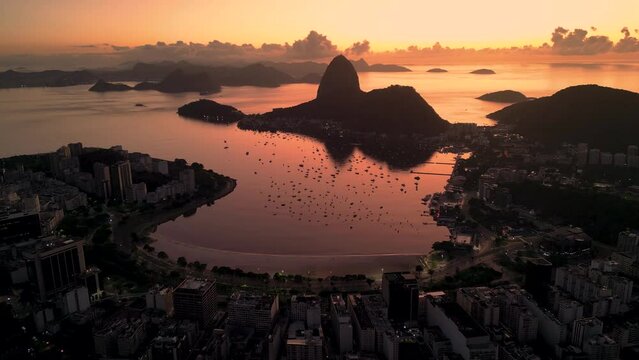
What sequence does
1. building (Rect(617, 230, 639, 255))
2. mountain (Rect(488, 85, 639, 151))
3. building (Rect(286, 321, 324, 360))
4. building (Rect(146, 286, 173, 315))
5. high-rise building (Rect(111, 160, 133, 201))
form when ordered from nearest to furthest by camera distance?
1. building (Rect(286, 321, 324, 360))
2. building (Rect(146, 286, 173, 315))
3. building (Rect(617, 230, 639, 255))
4. high-rise building (Rect(111, 160, 133, 201))
5. mountain (Rect(488, 85, 639, 151))

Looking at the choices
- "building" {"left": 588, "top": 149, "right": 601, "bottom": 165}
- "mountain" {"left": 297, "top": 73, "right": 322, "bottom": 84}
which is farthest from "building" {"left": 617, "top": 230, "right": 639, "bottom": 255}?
"mountain" {"left": 297, "top": 73, "right": 322, "bottom": 84}

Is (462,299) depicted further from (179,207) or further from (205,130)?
(205,130)

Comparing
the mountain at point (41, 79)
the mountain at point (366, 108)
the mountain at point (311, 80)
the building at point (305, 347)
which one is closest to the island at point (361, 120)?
the mountain at point (366, 108)

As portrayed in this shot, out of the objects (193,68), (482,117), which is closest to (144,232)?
(482,117)

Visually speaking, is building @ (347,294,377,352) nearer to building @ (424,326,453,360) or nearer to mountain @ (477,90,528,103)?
building @ (424,326,453,360)

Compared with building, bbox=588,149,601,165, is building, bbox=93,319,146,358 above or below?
below

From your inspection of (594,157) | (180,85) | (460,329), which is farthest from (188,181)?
(180,85)
